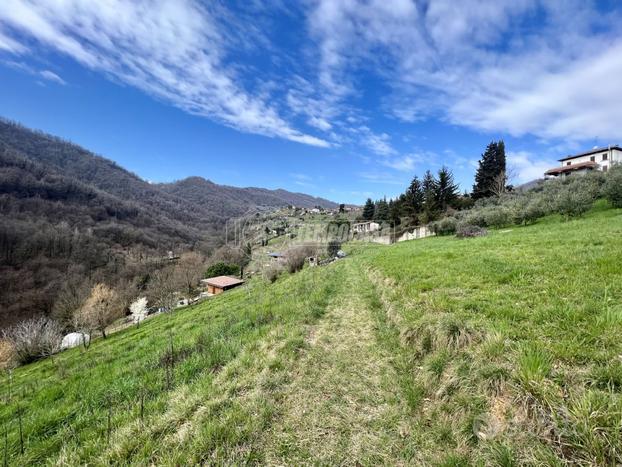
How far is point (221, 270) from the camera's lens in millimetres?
54094

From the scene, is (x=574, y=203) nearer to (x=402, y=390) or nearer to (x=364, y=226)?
(x=402, y=390)

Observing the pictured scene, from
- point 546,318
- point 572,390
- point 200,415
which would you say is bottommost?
point 200,415

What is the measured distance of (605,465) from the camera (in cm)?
200

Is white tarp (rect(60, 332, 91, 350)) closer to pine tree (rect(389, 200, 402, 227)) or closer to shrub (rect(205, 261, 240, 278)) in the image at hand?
shrub (rect(205, 261, 240, 278))

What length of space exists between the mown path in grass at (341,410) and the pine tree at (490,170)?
54467 millimetres

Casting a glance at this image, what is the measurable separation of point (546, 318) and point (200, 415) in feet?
18.0

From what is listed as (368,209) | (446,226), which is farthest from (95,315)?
(368,209)

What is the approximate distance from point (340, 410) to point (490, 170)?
197 ft

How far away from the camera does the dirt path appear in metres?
3.05

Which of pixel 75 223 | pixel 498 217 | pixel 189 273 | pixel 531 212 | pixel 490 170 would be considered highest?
pixel 490 170

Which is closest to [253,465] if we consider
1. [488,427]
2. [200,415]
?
[200,415]

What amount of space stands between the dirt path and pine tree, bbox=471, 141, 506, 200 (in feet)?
179

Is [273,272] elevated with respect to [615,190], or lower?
lower

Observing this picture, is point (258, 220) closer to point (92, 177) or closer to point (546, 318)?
point (546, 318)
